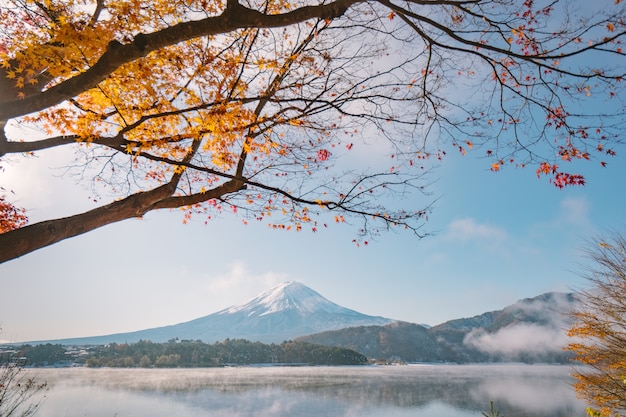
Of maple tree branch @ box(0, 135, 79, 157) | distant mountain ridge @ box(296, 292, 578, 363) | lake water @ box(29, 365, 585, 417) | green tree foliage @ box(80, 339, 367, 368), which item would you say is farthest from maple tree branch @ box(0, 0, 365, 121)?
distant mountain ridge @ box(296, 292, 578, 363)

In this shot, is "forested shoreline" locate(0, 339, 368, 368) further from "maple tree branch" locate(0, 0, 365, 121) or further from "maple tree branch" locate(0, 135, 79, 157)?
"maple tree branch" locate(0, 0, 365, 121)

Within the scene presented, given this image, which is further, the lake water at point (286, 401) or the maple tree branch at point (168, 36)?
the lake water at point (286, 401)

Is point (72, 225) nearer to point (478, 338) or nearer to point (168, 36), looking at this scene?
point (168, 36)

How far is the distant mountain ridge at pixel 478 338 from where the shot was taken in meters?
107

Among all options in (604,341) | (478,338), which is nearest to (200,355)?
(604,341)

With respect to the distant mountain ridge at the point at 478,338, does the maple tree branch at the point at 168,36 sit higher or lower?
higher

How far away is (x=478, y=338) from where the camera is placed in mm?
138625

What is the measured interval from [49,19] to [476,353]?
484 ft

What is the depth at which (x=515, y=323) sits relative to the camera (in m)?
149

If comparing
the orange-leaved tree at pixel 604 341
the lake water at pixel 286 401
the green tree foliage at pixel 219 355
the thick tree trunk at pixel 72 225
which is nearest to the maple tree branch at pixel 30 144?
the thick tree trunk at pixel 72 225

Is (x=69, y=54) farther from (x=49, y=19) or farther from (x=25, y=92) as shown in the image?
(x=49, y=19)

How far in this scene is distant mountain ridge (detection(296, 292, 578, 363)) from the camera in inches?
4230

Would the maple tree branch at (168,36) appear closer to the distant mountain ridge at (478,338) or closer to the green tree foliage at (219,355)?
the green tree foliage at (219,355)

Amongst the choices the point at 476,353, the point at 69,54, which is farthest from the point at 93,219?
the point at 476,353
